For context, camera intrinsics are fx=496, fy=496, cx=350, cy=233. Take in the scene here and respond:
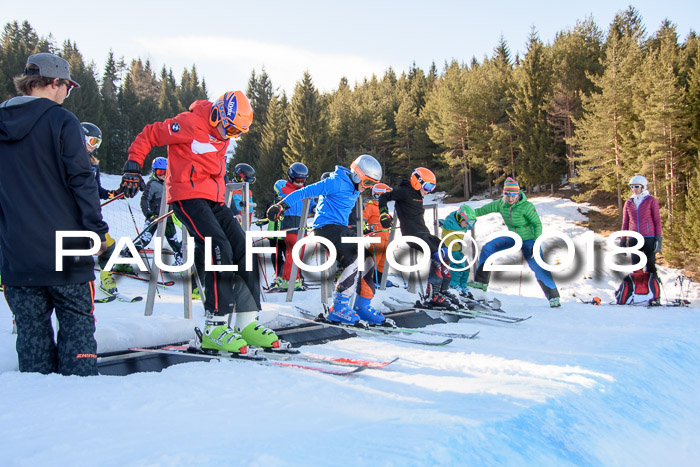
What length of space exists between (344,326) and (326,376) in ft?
7.08

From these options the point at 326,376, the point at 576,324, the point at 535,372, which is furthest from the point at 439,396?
the point at 576,324

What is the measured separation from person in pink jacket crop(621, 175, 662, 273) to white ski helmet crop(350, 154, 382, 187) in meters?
6.79

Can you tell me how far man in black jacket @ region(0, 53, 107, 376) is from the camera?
2883 millimetres

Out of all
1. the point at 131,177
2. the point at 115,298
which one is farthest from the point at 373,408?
the point at 115,298

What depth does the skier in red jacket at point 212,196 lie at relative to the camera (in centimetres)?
393

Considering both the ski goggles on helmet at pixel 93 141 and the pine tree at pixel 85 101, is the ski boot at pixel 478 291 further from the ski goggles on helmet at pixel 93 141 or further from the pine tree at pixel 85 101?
the pine tree at pixel 85 101

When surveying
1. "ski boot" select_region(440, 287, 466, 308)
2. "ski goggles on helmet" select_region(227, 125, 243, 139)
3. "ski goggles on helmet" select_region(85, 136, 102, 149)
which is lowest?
"ski boot" select_region(440, 287, 466, 308)

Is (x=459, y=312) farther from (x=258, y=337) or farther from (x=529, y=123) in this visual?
(x=529, y=123)

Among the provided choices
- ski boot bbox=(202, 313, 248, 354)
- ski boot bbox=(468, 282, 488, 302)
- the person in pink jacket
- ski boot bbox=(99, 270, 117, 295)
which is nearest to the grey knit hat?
ski boot bbox=(202, 313, 248, 354)

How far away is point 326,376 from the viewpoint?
3408mm

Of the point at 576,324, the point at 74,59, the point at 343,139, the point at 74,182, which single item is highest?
the point at 74,59

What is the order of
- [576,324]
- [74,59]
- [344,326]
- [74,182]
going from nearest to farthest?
1. [74,182]
2. [344,326]
3. [576,324]
4. [74,59]

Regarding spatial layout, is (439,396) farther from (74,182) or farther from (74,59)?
(74,59)

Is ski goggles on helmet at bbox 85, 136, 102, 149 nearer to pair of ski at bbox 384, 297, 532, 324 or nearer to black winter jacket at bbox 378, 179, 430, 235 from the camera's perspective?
black winter jacket at bbox 378, 179, 430, 235
